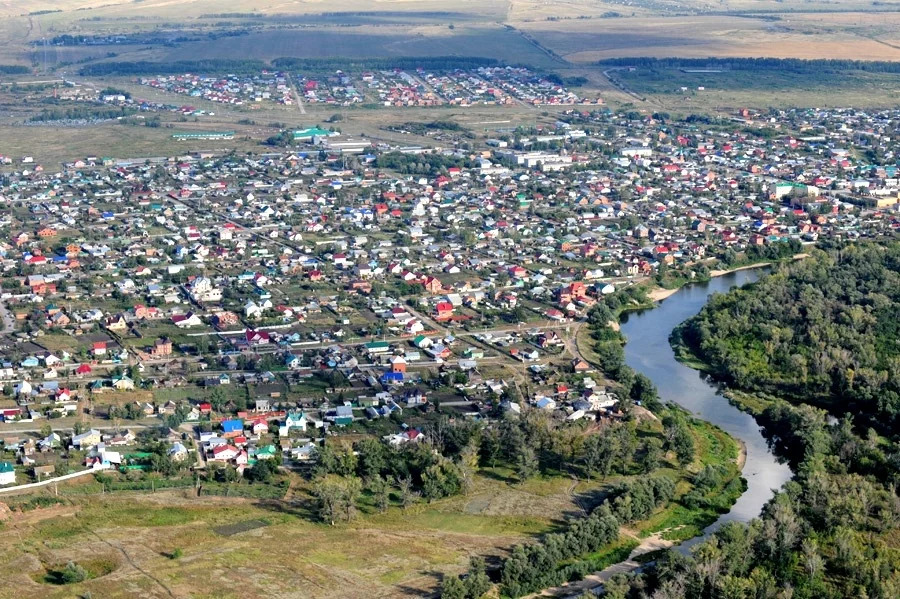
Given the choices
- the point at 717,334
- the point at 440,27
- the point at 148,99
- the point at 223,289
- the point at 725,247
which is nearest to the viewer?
the point at 717,334

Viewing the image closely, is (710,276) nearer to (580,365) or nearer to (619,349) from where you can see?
(619,349)

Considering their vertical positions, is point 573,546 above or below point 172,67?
below

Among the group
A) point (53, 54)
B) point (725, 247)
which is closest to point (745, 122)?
point (725, 247)

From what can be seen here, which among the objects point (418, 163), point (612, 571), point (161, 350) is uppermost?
point (418, 163)

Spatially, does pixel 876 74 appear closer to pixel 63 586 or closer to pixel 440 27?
pixel 440 27

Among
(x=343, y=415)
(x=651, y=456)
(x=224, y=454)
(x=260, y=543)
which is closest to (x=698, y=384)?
(x=651, y=456)

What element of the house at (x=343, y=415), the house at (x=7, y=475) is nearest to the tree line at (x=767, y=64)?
the house at (x=343, y=415)

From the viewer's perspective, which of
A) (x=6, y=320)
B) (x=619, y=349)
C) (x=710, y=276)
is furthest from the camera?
(x=710, y=276)

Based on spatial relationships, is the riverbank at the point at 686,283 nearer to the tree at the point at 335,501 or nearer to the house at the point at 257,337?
the house at the point at 257,337

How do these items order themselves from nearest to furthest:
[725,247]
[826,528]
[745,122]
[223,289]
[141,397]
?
[826,528], [141,397], [223,289], [725,247], [745,122]
